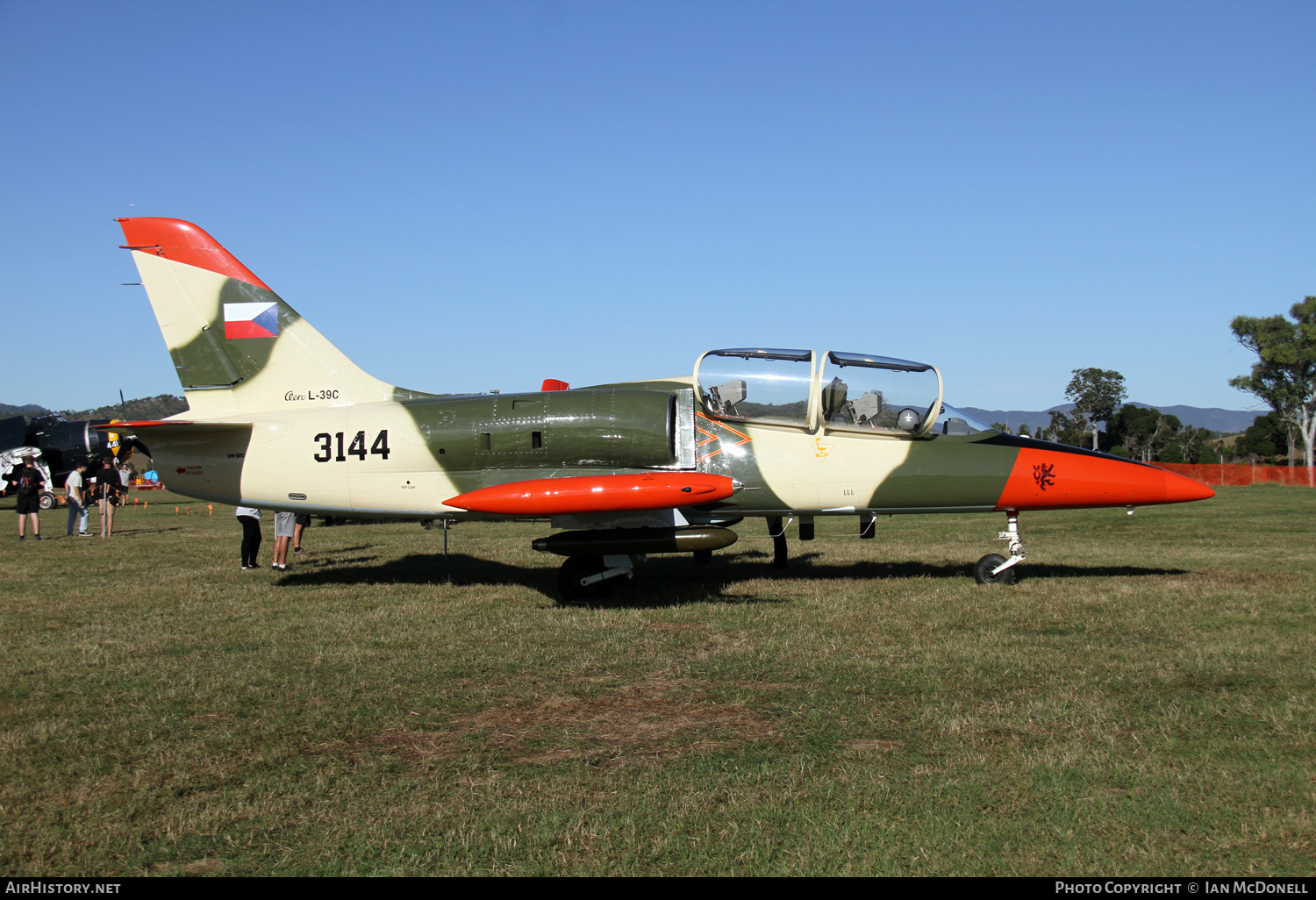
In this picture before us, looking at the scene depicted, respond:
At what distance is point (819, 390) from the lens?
1051 centimetres

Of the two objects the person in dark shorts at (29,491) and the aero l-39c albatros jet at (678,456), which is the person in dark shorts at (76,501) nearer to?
the person in dark shorts at (29,491)

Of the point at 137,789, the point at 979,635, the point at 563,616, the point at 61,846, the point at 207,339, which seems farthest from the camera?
the point at 207,339

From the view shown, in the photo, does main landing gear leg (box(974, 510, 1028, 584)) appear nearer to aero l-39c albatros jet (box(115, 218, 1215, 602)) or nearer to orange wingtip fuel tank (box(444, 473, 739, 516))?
aero l-39c albatros jet (box(115, 218, 1215, 602))

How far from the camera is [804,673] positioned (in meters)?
6.71

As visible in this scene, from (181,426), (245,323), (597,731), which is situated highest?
(245,323)

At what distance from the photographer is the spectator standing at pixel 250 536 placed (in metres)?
13.1

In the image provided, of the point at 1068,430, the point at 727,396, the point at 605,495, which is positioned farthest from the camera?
the point at 1068,430

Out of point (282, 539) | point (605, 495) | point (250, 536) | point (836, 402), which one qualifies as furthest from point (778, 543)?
point (250, 536)

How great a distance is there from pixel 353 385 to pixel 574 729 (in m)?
7.94

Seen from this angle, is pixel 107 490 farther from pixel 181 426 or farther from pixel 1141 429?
pixel 1141 429

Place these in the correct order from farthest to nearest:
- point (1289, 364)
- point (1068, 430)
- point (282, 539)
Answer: point (1068, 430) → point (1289, 364) → point (282, 539)

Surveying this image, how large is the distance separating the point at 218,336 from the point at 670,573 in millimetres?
7236

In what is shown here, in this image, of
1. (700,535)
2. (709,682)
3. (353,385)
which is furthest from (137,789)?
(353,385)

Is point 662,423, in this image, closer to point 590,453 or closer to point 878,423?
point 590,453
